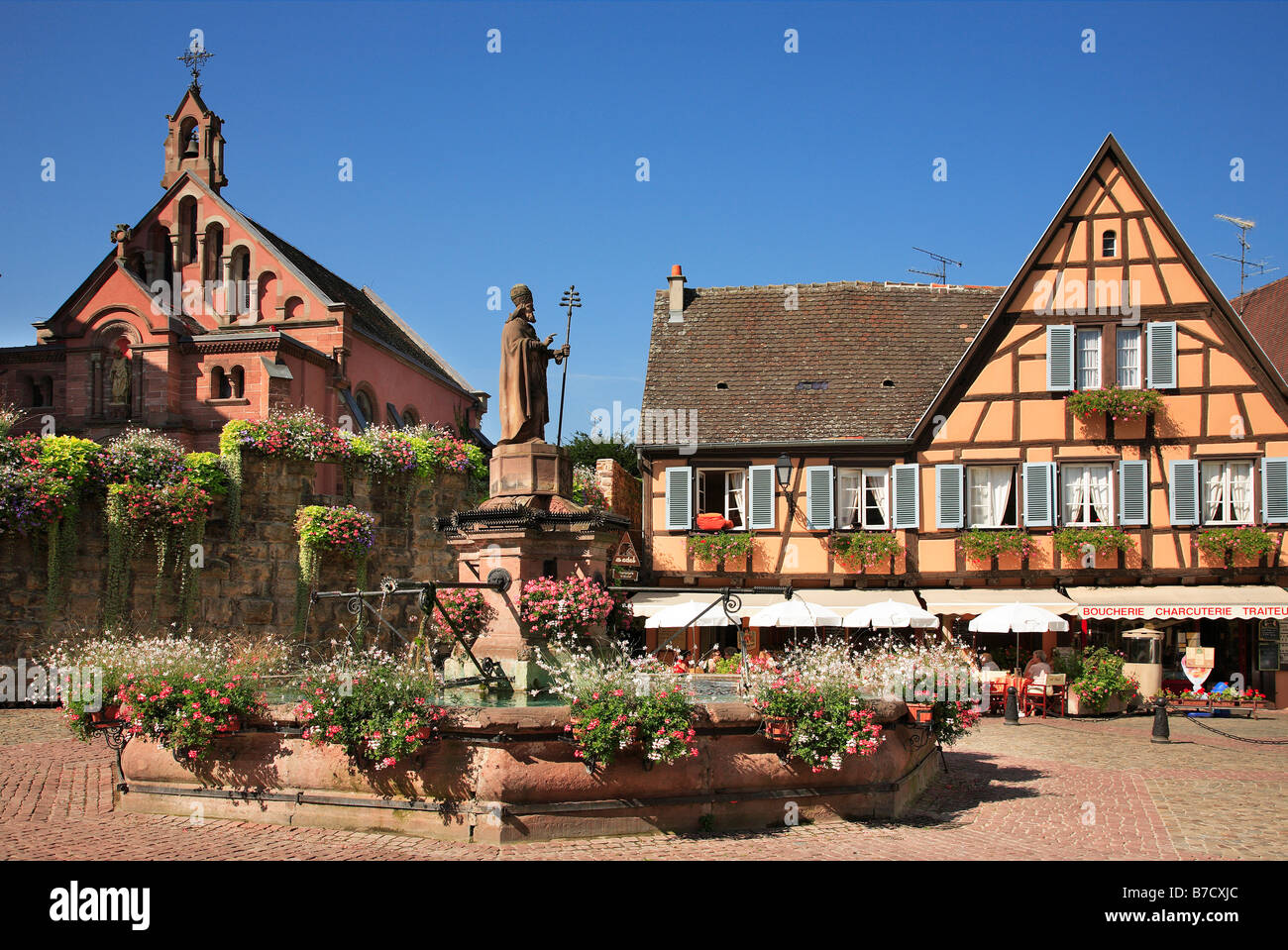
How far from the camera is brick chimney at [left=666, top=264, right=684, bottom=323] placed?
27344 mm

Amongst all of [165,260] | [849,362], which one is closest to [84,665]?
[849,362]

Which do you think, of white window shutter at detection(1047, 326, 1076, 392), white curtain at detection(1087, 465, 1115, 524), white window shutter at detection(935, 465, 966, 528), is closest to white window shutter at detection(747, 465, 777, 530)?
white window shutter at detection(935, 465, 966, 528)

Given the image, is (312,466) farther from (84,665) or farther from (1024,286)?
(1024,286)

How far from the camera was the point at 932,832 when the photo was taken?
9.33m

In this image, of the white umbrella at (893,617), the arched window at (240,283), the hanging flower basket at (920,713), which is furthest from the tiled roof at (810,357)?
the hanging flower basket at (920,713)

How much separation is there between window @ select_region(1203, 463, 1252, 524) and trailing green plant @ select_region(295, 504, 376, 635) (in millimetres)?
17273

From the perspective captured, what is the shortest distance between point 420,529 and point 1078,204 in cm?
1574

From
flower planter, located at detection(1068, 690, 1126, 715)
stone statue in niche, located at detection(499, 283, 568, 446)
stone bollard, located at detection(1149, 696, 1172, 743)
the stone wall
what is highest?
stone statue in niche, located at detection(499, 283, 568, 446)

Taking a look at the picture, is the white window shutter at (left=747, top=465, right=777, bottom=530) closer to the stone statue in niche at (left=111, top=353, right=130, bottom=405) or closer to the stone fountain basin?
the stone fountain basin

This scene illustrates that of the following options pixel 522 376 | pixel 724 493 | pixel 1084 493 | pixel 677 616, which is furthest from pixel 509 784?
pixel 1084 493

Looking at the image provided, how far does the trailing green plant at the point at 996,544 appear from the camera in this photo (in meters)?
22.9

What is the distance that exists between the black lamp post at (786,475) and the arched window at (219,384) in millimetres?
13460

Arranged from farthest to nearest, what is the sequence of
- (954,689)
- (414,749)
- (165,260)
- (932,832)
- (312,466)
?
(165,260), (312,466), (954,689), (932,832), (414,749)

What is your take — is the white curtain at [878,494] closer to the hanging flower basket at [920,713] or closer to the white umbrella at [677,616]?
the white umbrella at [677,616]
